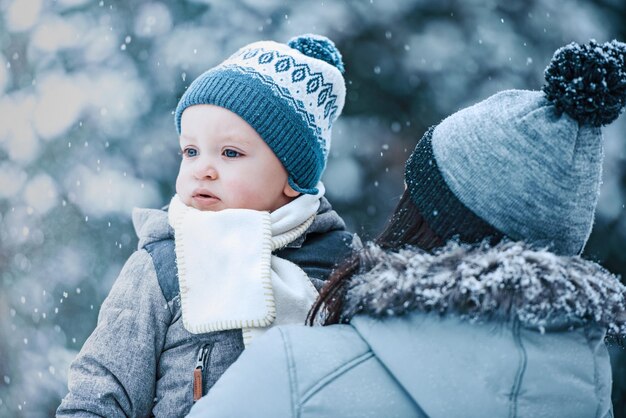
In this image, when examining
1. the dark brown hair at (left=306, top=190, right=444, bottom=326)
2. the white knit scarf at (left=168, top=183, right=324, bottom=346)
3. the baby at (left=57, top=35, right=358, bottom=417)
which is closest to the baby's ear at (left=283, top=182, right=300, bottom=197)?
the baby at (left=57, top=35, right=358, bottom=417)

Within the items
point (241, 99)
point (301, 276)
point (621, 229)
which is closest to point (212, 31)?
point (241, 99)

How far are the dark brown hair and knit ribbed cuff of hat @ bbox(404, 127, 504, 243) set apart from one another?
2cm

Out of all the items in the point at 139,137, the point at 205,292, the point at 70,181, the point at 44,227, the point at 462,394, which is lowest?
the point at 44,227

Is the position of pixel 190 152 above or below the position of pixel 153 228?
above

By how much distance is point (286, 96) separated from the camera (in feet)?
6.25

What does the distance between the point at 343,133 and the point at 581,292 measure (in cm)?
184

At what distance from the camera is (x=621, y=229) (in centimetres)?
279

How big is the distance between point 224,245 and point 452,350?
0.77 m

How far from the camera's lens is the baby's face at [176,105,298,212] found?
1.83m

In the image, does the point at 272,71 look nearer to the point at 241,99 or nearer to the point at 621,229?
the point at 241,99

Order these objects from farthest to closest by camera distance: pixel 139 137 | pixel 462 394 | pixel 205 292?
pixel 139 137 → pixel 205 292 → pixel 462 394

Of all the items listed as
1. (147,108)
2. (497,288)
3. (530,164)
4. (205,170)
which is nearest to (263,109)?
(205,170)

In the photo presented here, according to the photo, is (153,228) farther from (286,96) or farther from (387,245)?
(387,245)

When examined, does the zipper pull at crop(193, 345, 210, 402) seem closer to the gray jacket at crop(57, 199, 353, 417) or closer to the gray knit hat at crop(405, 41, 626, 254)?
the gray jacket at crop(57, 199, 353, 417)
